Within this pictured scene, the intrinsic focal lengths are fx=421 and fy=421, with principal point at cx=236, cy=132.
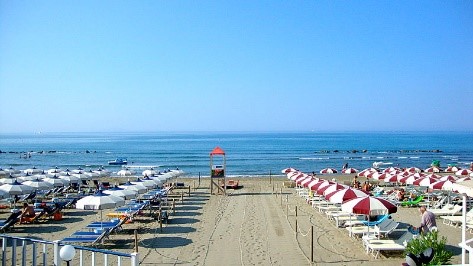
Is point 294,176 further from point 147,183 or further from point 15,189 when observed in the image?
point 15,189

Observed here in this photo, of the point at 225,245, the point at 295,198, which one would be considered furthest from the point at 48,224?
the point at 295,198

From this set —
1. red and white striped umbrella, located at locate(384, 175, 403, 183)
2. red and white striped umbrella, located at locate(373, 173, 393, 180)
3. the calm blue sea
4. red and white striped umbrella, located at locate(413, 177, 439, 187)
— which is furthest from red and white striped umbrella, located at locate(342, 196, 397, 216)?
the calm blue sea

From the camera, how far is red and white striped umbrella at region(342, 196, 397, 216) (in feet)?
34.4

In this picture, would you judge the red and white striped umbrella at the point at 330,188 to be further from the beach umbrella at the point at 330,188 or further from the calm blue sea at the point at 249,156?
the calm blue sea at the point at 249,156

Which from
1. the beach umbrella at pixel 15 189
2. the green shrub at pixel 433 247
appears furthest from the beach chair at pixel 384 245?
the beach umbrella at pixel 15 189

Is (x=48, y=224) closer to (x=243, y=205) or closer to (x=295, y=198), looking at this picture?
(x=243, y=205)

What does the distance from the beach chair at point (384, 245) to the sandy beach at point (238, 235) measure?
0.19m

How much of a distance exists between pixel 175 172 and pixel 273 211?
30.9 ft

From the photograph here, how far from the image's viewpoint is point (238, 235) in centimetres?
1269

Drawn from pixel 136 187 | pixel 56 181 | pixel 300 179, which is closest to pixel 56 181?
pixel 56 181

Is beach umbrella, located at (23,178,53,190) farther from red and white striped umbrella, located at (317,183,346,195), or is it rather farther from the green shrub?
the green shrub

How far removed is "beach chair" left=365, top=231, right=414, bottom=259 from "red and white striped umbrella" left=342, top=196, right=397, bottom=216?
0.71m

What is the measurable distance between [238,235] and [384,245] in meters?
4.32

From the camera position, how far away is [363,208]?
Result: 1055 cm
